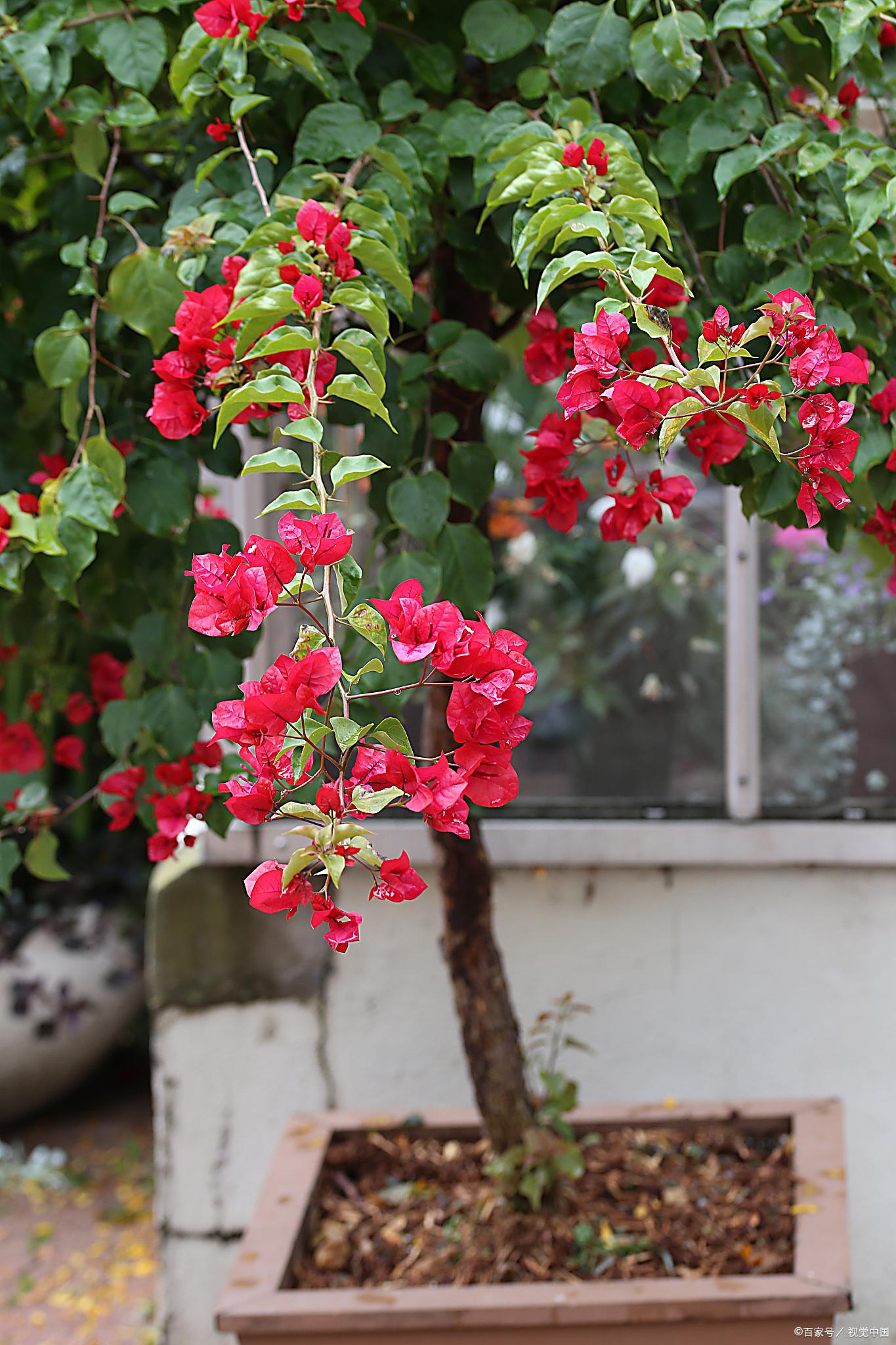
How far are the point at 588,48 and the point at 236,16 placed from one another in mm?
207

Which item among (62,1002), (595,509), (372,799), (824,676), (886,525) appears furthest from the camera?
(62,1002)

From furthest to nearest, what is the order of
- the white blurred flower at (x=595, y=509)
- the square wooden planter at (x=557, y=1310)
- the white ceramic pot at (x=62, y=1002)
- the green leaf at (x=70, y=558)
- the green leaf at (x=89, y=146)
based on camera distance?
the white ceramic pot at (x=62, y=1002)
the white blurred flower at (x=595, y=509)
the square wooden planter at (x=557, y=1310)
the green leaf at (x=89, y=146)
the green leaf at (x=70, y=558)

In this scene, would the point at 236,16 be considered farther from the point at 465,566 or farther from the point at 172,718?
the point at 172,718

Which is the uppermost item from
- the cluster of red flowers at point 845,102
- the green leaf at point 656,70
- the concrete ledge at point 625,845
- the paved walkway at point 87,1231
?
the green leaf at point 656,70

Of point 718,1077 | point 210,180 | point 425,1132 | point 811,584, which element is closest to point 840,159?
point 210,180

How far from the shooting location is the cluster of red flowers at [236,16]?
0.65 meters

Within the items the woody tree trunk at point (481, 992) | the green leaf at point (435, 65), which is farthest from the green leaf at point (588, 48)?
the woody tree trunk at point (481, 992)

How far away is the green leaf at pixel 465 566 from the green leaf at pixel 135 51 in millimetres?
338

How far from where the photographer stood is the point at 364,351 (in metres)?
0.56

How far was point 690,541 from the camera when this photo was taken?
5.41ft

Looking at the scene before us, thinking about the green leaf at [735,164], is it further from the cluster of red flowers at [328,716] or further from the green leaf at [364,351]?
the cluster of red flowers at [328,716]

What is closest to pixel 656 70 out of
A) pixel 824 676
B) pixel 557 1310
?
pixel 557 1310

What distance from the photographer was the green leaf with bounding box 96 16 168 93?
76cm

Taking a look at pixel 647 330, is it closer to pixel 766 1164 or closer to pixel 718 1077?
pixel 766 1164
